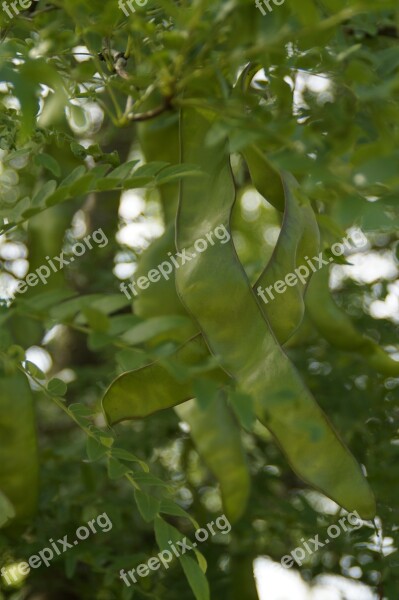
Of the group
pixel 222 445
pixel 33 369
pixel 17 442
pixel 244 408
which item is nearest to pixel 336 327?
pixel 222 445

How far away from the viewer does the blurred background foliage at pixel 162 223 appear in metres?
0.77

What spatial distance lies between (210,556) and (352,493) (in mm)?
900

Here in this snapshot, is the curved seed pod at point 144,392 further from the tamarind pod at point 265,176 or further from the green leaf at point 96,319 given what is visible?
the green leaf at point 96,319

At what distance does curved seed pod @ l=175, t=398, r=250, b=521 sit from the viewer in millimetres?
1356

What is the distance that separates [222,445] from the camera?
136cm

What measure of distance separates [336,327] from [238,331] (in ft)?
2.05

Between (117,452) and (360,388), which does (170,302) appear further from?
(360,388)

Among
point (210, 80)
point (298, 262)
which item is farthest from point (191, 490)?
point (210, 80)

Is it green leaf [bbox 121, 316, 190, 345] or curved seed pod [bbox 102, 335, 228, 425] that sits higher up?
green leaf [bbox 121, 316, 190, 345]

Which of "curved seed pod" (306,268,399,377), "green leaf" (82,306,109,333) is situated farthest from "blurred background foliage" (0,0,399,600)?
"curved seed pod" (306,268,399,377)

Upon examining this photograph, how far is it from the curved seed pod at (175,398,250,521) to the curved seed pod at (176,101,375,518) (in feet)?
1.04
